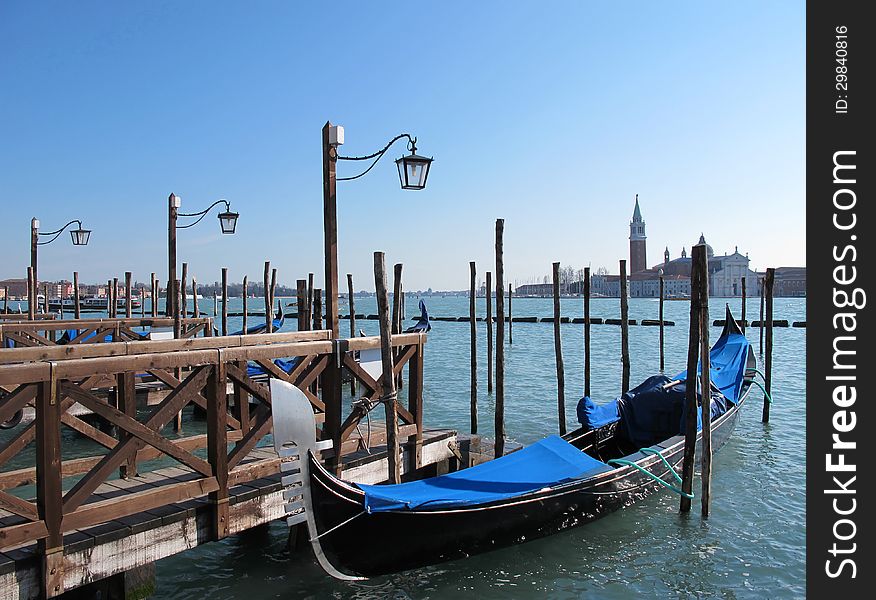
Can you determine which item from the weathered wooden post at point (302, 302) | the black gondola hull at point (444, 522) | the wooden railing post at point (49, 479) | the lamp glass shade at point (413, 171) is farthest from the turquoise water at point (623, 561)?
the weathered wooden post at point (302, 302)

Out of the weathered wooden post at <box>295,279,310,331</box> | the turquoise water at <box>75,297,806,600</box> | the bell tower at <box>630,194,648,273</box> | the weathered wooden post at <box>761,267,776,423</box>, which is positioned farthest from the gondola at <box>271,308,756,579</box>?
the bell tower at <box>630,194,648,273</box>

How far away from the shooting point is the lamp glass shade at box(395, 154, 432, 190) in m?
5.00

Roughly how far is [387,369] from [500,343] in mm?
2347

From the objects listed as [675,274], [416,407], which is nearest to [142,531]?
[416,407]

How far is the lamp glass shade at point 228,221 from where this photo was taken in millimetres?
7715

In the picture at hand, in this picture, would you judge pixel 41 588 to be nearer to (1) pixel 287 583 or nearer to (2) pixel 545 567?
(1) pixel 287 583

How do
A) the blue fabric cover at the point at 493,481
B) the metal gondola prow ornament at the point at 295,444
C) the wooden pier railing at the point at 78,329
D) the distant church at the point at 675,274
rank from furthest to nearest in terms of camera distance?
the distant church at the point at 675,274 → the wooden pier railing at the point at 78,329 → the blue fabric cover at the point at 493,481 → the metal gondola prow ornament at the point at 295,444

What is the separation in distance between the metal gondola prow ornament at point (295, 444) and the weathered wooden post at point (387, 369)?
114cm

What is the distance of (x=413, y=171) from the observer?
5059 mm

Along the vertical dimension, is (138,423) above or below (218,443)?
above

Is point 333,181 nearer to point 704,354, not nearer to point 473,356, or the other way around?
point 704,354

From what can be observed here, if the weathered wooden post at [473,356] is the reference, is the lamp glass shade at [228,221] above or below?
above

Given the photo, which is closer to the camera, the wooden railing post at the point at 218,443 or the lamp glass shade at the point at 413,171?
the wooden railing post at the point at 218,443

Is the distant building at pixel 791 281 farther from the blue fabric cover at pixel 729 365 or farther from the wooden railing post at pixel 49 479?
the wooden railing post at pixel 49 479
